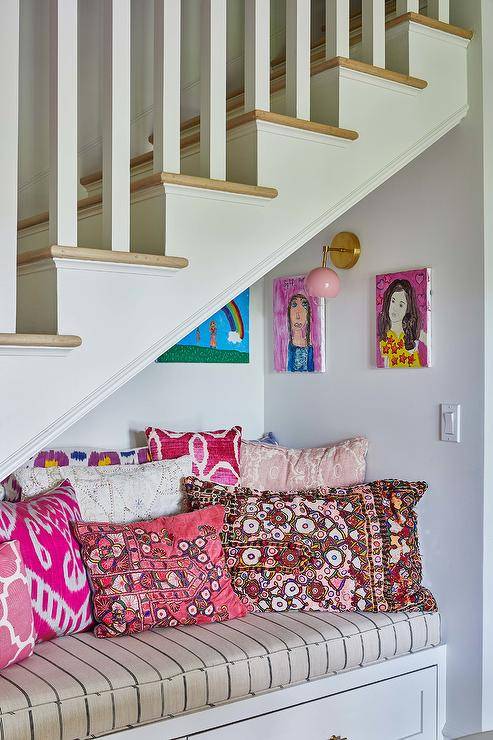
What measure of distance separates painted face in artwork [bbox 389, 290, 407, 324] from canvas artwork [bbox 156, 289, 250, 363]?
2.29 feet

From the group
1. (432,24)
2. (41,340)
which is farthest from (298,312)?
(41,340)

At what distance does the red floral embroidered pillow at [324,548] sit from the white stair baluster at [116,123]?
1162 millimetres

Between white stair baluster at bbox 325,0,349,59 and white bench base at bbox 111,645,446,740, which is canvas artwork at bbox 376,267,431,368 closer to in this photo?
white stair baluster at bbox 325,0,349,59

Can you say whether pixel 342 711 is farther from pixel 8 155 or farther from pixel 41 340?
pixel 8 155

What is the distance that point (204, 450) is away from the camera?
2.89 m

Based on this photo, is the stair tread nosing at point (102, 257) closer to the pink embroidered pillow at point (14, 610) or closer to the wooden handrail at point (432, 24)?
the pink embroidered pillow at point (14, 610)

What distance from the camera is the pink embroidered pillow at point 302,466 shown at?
9.26 feet

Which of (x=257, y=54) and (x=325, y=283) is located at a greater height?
(x=257, y=54)

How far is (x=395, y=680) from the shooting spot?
246 cm

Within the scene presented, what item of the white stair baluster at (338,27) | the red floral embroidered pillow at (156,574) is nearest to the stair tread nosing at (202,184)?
the white stair baluster at (338,27)

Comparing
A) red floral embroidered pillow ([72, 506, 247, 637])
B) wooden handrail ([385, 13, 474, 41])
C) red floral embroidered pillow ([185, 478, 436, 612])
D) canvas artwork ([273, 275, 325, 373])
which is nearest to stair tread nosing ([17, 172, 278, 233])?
wooden handrail ([385, 13, 474, 41])

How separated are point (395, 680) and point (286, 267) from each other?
1607 millimetres

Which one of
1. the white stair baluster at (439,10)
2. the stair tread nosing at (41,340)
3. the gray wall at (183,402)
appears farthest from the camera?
the gray wall at (183,402)

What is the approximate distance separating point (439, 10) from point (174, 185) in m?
1.15
